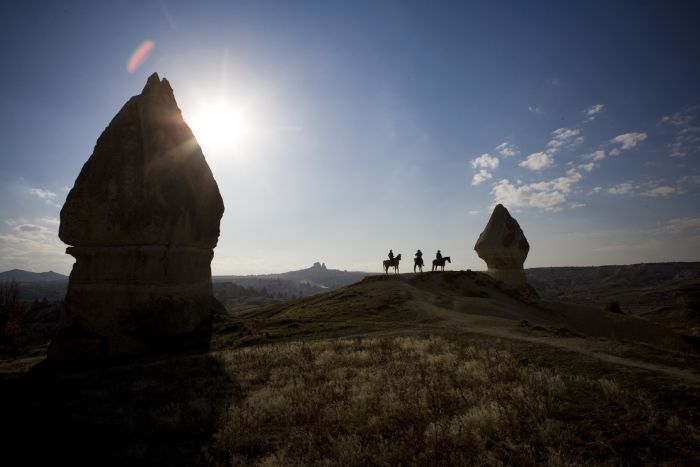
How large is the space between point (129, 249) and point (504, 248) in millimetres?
35939

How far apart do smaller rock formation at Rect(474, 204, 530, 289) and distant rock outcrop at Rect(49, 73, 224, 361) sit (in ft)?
104

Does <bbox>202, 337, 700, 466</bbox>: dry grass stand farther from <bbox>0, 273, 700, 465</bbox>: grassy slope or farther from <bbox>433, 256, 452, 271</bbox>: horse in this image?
<bbox>433, 256, 452, 271</bbox>: horse

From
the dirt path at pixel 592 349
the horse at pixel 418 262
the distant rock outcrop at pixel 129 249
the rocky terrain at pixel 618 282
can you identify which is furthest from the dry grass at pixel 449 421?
the rocky terrain at pixel 618 282

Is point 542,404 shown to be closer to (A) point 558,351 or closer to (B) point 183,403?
(A) point 558,351

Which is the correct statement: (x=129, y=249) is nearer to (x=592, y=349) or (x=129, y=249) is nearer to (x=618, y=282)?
(x=592, y=349)

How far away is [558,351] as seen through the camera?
415 inches

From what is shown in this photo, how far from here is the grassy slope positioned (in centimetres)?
531

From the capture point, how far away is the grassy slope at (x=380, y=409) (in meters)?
5.31

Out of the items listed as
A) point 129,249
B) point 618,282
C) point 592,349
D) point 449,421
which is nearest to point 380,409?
point 449,421

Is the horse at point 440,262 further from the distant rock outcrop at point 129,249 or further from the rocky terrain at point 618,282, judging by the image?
the rocky terrain at point 618,282

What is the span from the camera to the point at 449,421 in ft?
20.6

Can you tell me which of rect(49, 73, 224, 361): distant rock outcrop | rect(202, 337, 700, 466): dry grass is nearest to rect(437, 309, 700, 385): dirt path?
rect(202, 337, 700, 466): dry grass

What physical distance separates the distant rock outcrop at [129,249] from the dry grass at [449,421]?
1170 cm

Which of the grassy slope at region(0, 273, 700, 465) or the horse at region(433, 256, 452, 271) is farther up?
the horse at region(433, 256, 452, 271)
